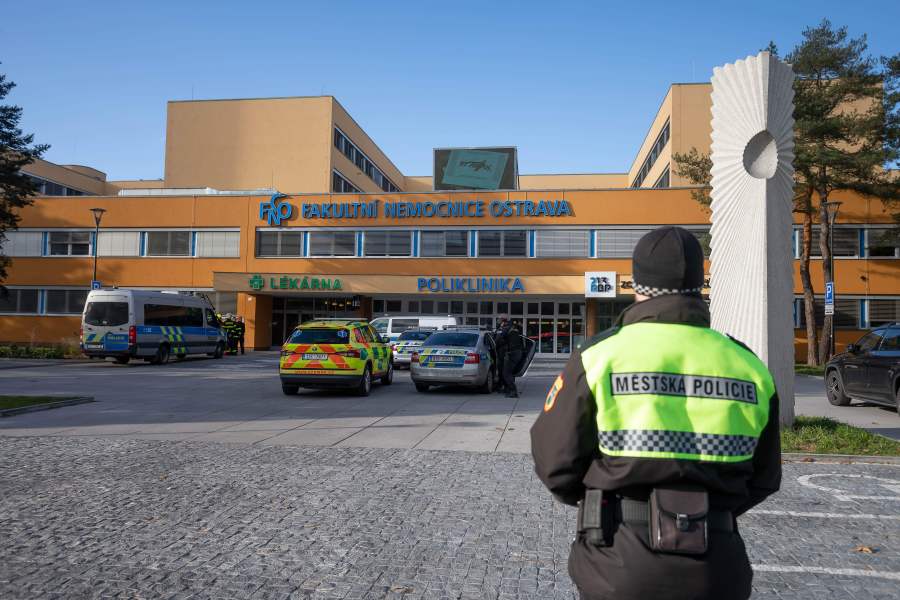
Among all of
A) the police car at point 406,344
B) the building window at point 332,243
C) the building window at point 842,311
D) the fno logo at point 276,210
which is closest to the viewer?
the police car at point 406,344

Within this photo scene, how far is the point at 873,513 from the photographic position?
6168mm

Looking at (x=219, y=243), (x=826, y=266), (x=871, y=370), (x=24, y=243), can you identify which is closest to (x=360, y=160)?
(x=219, y=243)

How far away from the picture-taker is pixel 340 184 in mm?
46688

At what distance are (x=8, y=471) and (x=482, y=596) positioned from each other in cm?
570

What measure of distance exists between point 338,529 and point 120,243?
127 ft

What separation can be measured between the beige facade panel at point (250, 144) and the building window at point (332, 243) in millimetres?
7284

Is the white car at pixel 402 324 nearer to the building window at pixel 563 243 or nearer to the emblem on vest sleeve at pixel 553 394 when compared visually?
the building window at pixel 563 243

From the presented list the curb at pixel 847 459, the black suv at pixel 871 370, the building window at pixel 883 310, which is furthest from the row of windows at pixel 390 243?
the curb at pixel 847 459

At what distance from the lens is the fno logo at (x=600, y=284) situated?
33750mm

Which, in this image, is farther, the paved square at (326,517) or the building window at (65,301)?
the building window at (65,301)

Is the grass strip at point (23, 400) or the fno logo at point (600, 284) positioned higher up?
the fno logo at point (600, 284)

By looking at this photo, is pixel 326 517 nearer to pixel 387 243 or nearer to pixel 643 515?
pixel 643 515

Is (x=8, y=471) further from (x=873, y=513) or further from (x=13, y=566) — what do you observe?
(x=873, y=513)

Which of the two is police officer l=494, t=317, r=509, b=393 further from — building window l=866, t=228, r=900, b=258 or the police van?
building window l=866, t=228, r=900, b=258
